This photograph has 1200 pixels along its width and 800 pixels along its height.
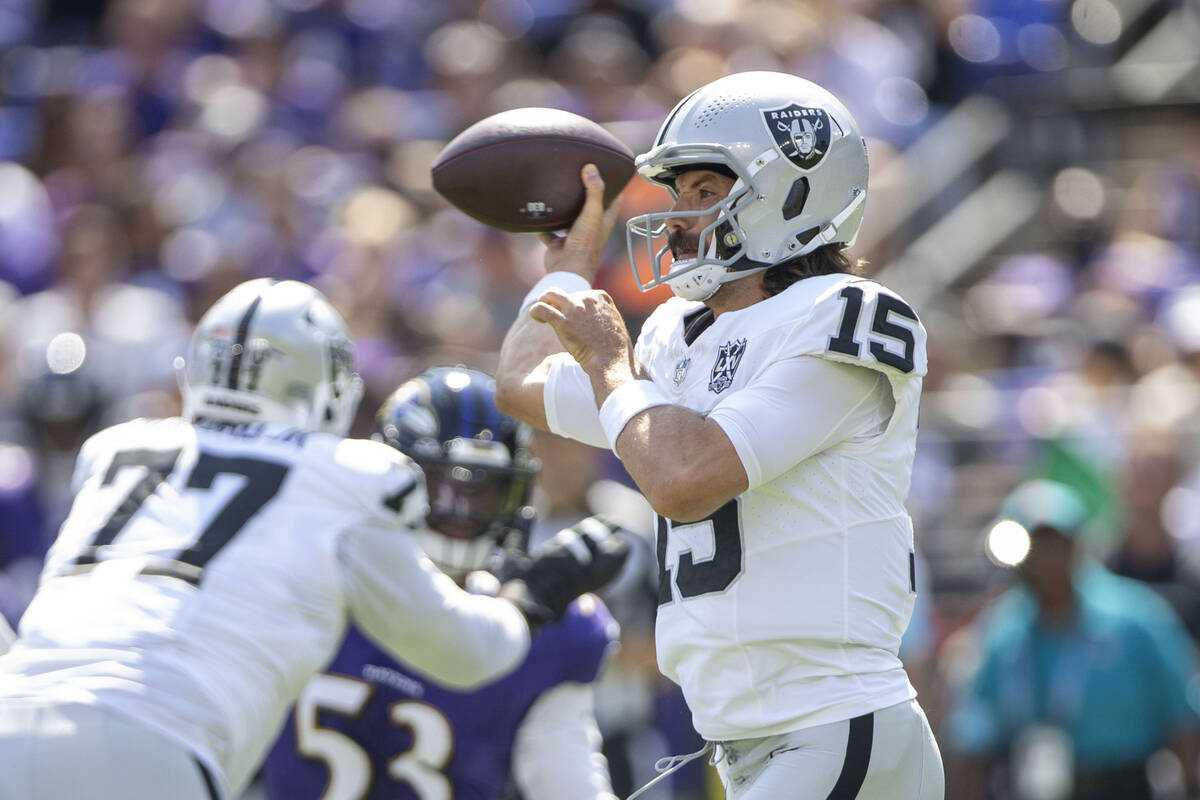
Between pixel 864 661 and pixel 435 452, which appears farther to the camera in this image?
pixel 435 452

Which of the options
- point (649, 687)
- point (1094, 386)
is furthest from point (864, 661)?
point (1094, 386)

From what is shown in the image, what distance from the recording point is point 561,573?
405 cm

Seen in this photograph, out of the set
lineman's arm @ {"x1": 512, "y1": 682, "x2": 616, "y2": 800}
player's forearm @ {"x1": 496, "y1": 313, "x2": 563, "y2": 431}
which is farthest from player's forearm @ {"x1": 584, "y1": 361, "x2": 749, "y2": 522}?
lineman's arm @ {"x1": 512, "y1": 682, "x2": 616, "y2": 800}

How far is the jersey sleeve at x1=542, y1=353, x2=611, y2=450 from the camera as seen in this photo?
3281 mm

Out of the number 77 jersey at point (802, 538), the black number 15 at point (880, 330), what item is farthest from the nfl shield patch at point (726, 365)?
the black number 15 at point (880, 330)

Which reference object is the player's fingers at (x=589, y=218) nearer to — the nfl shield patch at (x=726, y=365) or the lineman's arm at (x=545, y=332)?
the lineman's arm at (x=545, y=332)

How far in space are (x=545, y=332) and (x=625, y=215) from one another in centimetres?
493

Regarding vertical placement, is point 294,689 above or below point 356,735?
above

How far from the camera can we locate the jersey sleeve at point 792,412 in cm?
284

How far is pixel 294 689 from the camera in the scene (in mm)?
3543

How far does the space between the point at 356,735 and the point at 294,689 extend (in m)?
0.47

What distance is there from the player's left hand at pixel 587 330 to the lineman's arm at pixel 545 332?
0.93 ft

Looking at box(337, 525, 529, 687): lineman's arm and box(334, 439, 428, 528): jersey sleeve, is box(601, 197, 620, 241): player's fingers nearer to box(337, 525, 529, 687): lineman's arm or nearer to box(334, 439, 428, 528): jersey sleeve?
box(334, 439, 428, 528): jersey sleeve

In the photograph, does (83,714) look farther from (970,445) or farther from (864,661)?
Result: (970,445)
